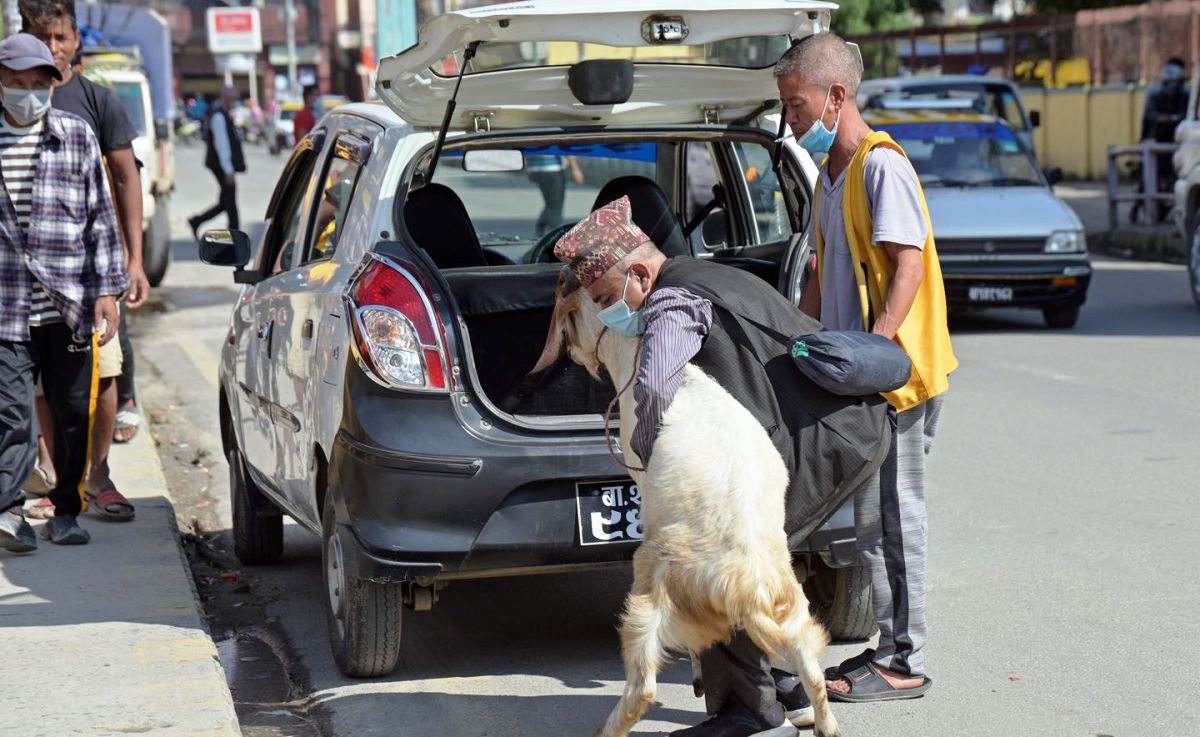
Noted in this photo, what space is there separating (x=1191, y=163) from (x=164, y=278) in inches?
439

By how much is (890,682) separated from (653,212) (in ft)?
7.16

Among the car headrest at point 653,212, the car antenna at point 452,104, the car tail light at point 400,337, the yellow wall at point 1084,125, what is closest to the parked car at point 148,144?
the car headrest at point 653,212

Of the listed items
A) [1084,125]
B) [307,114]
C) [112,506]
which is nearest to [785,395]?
[112,506]

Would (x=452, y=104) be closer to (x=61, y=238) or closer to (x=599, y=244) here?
(x=599, y=244)

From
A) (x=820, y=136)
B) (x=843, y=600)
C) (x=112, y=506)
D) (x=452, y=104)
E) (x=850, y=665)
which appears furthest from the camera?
(x=112, y=506)

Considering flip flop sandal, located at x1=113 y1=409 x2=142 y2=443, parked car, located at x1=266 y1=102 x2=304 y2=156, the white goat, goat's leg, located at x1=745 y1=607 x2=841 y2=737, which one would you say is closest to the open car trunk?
the white goat

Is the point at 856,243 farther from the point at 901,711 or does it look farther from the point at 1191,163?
the point at 1191,163

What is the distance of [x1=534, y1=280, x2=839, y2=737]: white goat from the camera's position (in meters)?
3.96

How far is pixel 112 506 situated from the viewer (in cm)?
713

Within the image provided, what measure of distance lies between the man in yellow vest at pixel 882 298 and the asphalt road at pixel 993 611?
0.23m

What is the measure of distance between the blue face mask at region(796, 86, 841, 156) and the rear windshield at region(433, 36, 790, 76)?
2.33ft

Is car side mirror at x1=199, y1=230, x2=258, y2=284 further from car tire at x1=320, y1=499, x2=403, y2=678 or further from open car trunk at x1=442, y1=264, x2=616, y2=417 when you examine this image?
car tire at x1=320, y1=499, x2=403, y2=678

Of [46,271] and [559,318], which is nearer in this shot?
[559,318]

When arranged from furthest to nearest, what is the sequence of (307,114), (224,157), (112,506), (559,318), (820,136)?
(307,114), (224,157), (112,506), (820,136), (559,318)
